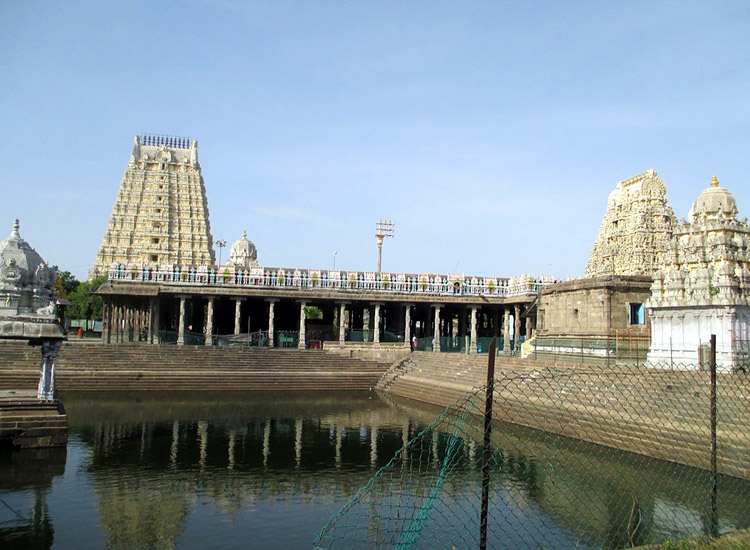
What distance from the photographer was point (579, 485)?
42.5 ft

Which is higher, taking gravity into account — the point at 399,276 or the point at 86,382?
the point at 399,276

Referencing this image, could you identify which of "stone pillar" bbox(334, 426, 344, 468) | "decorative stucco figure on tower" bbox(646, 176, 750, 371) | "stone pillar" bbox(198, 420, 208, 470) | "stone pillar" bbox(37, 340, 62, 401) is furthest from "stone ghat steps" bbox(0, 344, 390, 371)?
"decorative stucco figure on tower" bbox(646, 176, 750, 371)

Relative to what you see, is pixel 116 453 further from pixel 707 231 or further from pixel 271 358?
pixel 707 231

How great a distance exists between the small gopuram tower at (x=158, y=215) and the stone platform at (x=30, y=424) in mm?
43668

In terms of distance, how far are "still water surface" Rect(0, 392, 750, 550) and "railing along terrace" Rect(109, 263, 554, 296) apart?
1668cm

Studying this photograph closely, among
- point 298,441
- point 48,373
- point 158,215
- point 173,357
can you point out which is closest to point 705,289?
point 298,441

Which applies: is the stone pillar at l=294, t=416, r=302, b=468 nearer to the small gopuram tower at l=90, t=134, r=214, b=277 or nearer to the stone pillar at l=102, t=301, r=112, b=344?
the stone pillar at l=102, t=301, r=112, b=344

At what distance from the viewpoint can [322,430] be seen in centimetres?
1870

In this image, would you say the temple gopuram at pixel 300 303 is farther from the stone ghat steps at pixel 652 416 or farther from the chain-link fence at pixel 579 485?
the chain-link fence at pixel 579 485

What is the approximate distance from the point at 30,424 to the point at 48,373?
52.7 inches

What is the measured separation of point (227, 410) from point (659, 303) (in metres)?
15.0

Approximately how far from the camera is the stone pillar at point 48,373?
1511 centimetres

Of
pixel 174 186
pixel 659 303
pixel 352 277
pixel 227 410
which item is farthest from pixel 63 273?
pixel 659 303

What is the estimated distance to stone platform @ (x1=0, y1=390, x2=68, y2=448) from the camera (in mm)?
14211
